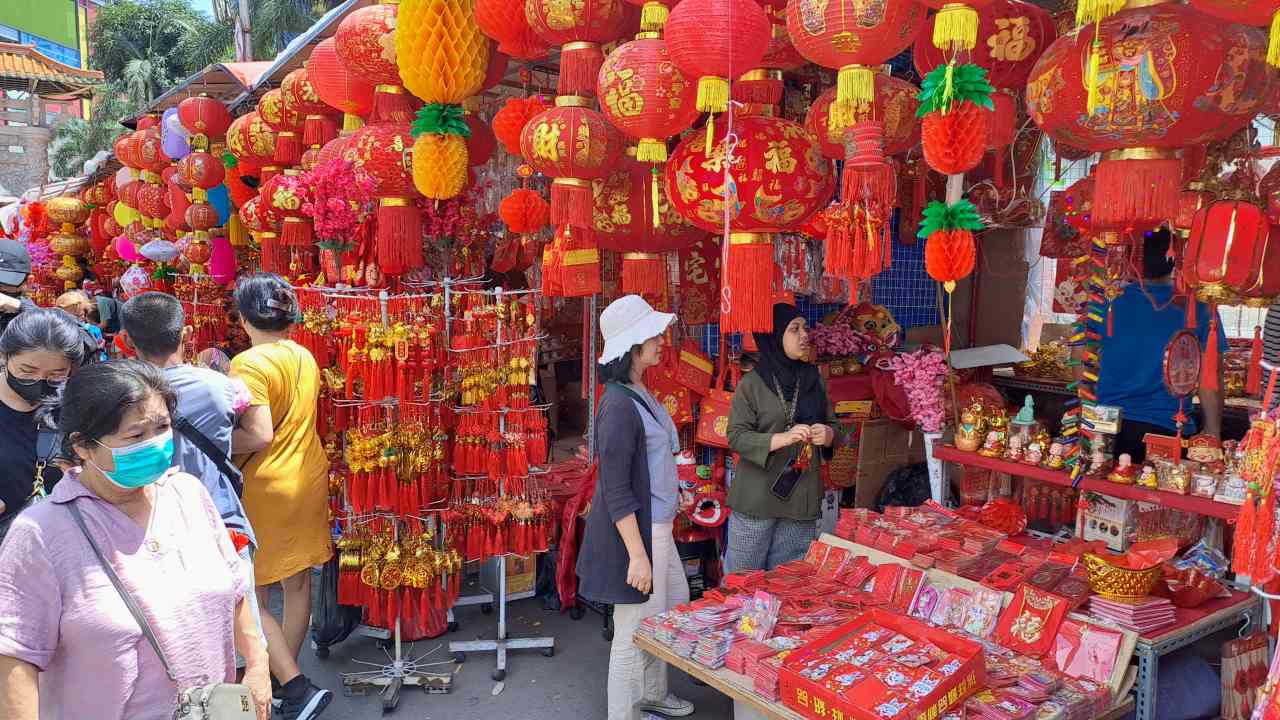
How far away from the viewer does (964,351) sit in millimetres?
5078

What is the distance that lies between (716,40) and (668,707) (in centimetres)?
233

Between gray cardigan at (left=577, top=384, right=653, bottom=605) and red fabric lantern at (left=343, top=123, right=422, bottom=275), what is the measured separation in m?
1.68

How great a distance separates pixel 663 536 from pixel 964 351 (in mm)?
2992

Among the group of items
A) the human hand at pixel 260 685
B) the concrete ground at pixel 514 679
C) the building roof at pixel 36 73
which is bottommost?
the concrete ground at pixel 514 679

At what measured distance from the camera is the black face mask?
2.44 meters

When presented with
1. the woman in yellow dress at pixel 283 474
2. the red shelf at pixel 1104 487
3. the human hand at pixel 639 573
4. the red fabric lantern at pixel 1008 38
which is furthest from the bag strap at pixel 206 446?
the red shelf at pixel 1104 487

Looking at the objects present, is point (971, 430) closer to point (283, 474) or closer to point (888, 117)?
point (888, 117)

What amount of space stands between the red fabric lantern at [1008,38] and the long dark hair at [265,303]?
8.19ft

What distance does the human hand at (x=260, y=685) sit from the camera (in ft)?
5.74

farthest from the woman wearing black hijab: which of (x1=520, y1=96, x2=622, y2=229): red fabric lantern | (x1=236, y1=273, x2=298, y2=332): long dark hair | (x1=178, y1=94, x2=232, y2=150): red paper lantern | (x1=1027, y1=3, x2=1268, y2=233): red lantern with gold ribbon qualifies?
(x1=178, y1=94, x2=232, y2=150): red paper lantern

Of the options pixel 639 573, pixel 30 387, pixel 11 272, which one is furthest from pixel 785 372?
pixel 11 272

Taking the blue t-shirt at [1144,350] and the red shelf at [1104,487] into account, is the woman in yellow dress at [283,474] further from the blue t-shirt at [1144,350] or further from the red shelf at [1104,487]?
the blue t-shirt at [1144,350]

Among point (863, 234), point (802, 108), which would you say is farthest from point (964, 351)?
point (863, 234)

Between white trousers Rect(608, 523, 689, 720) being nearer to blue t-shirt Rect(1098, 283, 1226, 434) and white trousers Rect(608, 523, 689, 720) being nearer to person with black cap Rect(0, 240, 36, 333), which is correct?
blue t-shirt Rect(1098, 283, 1226, 434)
